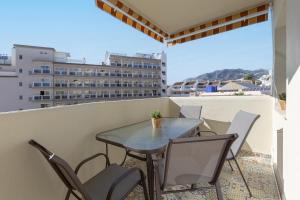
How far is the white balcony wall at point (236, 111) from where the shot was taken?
3.19 m

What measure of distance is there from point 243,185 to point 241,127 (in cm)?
69

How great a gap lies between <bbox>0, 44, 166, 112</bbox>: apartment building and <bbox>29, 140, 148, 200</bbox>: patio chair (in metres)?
24.8

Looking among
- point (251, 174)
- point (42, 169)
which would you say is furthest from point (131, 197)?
point (251, 174)

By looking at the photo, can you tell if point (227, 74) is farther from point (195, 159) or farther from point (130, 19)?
point (195, 159)

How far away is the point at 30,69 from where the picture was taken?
30.4 metres

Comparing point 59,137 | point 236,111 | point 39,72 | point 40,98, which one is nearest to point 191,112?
point 236,111

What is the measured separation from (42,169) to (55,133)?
0.31 m

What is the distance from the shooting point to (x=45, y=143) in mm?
1604

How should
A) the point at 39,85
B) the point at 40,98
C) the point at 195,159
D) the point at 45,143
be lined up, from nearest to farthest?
the point at 195,159 → the point at 45,143 → the point at 40,98 → the point at 39,85

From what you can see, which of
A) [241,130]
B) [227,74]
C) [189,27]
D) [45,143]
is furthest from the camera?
[227,74]

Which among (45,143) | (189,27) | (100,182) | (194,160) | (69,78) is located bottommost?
(100,182)

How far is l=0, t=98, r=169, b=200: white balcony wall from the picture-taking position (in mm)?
1318

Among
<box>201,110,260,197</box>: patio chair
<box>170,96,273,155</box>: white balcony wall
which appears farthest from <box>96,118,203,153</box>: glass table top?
<box>170,96,273,155</box>: white balcony wall

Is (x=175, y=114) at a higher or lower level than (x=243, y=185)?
higher
